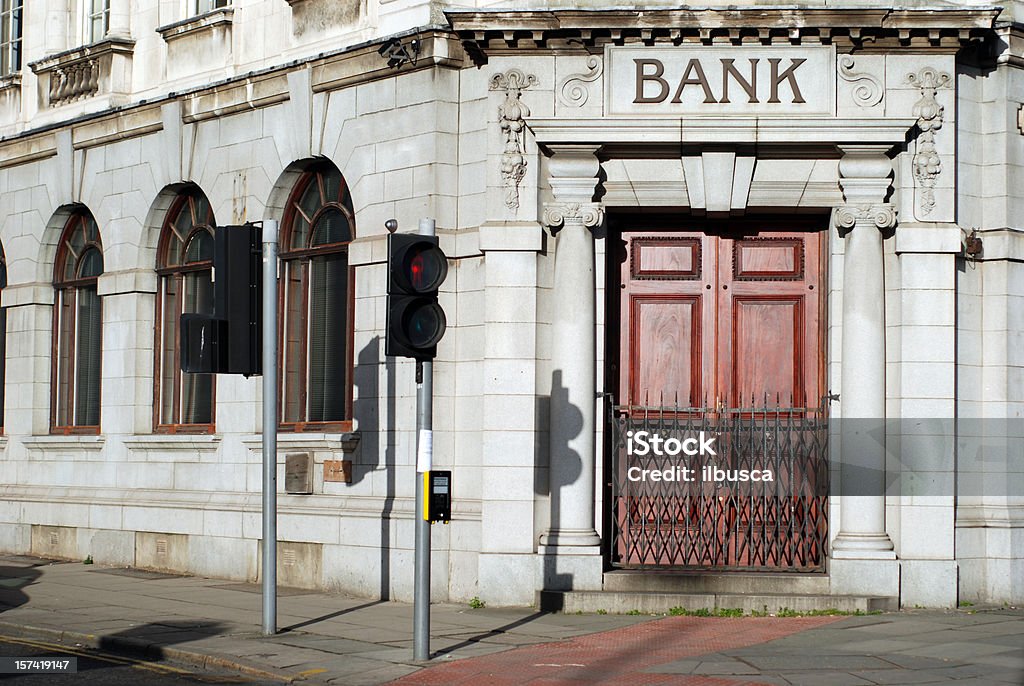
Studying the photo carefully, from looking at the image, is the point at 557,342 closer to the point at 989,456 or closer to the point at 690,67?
the point at 690,67

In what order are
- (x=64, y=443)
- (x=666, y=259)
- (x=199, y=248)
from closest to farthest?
(x=666, y=259) → (x=199, y=248) → (x=64, y=443)

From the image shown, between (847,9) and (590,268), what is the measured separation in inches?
147

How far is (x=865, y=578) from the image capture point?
1527cm

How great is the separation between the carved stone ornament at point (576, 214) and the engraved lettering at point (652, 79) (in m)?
1.23

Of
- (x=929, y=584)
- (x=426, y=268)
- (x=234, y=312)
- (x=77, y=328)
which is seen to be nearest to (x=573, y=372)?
(x=234, y=312)

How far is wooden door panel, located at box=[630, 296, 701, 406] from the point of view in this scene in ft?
54.0

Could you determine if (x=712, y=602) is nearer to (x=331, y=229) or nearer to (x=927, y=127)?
(x=927, y=127)

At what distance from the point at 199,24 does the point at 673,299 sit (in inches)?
306

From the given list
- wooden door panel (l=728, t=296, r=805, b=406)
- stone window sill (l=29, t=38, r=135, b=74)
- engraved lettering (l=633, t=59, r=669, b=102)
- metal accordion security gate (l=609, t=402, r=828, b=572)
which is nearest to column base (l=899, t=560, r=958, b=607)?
metal accordion security gate (l=609, t=402, r=828, b=572)

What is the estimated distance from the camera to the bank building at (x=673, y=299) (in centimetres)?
1555

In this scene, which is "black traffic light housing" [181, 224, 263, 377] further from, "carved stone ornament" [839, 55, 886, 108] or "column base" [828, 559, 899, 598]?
"carved stone ornament" [839, 55, 886, 108]

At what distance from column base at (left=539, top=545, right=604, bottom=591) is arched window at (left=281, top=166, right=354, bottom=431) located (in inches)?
137

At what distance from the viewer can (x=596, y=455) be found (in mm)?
16156

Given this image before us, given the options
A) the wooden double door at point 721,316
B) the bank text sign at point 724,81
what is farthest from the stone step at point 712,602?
the bank text sign at point 724,81
